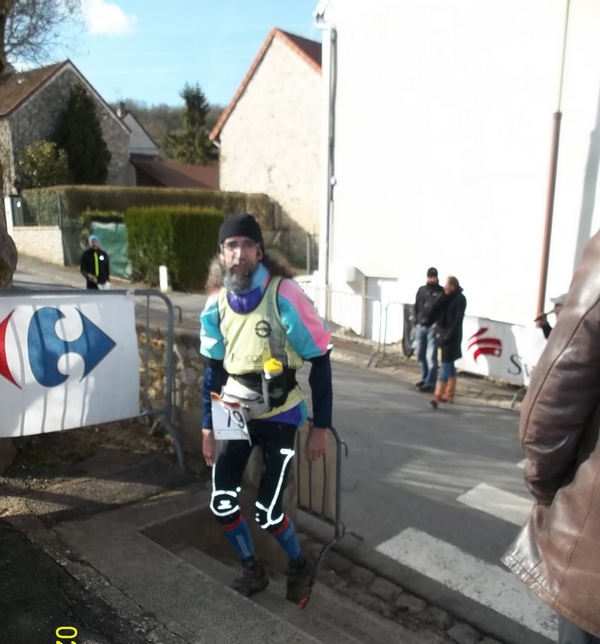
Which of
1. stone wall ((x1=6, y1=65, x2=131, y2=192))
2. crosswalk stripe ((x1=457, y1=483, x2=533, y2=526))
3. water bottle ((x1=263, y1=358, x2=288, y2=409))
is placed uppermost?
stone wall ((x1=6, y1=65, x2=131, y2=192))

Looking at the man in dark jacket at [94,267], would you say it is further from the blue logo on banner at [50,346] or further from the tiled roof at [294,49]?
the tiled roof at [294,49]

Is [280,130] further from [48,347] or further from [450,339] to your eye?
[48,347]

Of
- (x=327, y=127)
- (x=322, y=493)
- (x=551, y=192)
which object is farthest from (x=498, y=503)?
(x=327, y=127)

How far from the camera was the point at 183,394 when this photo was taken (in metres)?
4.59

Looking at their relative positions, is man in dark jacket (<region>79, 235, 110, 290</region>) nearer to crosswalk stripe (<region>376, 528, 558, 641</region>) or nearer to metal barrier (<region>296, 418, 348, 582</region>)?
metal barrier (<region>296, 418, 348, 582</region>)

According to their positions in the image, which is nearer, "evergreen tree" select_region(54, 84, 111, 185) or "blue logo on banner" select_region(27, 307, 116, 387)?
"blue logo on banner" select_region(27, 307, 116, 387)

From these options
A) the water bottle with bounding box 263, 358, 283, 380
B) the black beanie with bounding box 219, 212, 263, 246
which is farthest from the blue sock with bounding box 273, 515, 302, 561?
the black beanie with bounding box 219, 212, 263, 246

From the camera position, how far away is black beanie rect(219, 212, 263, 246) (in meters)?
3.01

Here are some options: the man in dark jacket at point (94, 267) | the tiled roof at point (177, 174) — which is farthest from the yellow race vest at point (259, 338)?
the tiled roof at point (177, 174)

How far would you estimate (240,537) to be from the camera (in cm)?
328

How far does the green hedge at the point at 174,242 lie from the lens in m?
18.0

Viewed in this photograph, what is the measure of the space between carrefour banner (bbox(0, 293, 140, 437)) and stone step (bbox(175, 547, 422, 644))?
3.95 ft

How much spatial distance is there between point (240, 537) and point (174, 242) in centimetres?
1540

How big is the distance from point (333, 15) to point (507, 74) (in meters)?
4.54
